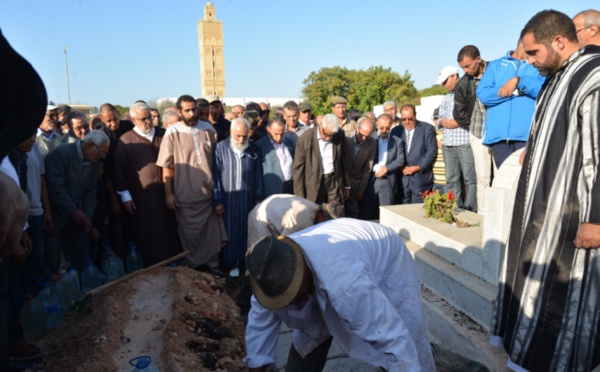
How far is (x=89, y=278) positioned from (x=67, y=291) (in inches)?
19.7

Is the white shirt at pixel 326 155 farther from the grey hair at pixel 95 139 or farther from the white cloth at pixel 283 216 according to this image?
the grey hair at pixel 95 139

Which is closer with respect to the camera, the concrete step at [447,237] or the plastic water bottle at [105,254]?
the concrete step at [447,237]

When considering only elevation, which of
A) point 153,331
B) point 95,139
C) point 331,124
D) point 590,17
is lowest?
point 153,331

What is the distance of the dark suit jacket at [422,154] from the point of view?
261 inches

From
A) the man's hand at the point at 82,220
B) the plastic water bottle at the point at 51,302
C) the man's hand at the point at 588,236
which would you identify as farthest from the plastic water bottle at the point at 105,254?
the man's hand at the point at 588,236

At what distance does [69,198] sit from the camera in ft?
15.3

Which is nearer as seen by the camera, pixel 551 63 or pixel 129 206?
pixel 551 63

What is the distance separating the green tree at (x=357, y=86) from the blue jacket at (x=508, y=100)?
28.1m

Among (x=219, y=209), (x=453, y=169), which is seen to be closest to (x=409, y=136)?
(x=453, y=169)

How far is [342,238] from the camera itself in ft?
7.43

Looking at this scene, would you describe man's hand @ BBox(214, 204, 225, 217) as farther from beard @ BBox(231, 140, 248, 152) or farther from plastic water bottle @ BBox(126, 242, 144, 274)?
plastic water bottle @ BBox(126, 242, 144, 274)

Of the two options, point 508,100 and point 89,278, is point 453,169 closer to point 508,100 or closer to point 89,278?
point 508,100

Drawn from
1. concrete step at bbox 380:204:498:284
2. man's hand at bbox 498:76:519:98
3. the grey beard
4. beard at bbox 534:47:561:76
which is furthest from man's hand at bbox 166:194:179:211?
beard at bbox 534:47:561:76

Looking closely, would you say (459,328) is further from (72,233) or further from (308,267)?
(72,233)
